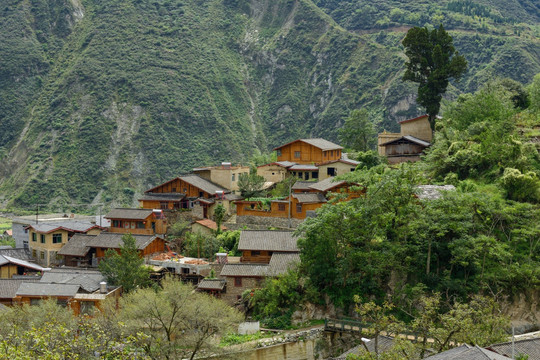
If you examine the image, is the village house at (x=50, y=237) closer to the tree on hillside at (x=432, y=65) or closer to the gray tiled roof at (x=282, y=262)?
the gray tiled roof at (x=282, y=262)

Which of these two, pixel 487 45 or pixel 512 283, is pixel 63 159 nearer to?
pixel 487 45

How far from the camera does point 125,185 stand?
383 ft

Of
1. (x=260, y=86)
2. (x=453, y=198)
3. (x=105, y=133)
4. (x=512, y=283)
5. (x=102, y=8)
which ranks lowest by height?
(x=512, y=283)

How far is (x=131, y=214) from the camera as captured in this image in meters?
57.5

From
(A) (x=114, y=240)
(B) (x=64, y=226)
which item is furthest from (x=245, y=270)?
(B) (x=64, y=226)

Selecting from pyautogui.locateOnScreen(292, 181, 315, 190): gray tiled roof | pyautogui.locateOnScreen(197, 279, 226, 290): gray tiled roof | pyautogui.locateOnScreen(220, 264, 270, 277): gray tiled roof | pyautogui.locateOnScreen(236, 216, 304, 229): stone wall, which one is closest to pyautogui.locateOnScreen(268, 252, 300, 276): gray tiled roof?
pyautogui.locateOnScreen(220, 264, 270, 277): gray tiled roof

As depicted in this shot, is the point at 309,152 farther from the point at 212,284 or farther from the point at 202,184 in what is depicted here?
the point at 212,284

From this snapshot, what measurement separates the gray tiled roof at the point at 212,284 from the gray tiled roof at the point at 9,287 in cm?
1174

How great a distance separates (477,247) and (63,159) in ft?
308

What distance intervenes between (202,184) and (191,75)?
8767cm

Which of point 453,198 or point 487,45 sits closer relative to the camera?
point 453,198

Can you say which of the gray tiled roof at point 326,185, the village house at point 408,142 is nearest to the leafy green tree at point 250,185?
the gray tiled roof at point 326,185

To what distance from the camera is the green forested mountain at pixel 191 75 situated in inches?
4847

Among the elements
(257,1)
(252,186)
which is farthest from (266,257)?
(257,1)
